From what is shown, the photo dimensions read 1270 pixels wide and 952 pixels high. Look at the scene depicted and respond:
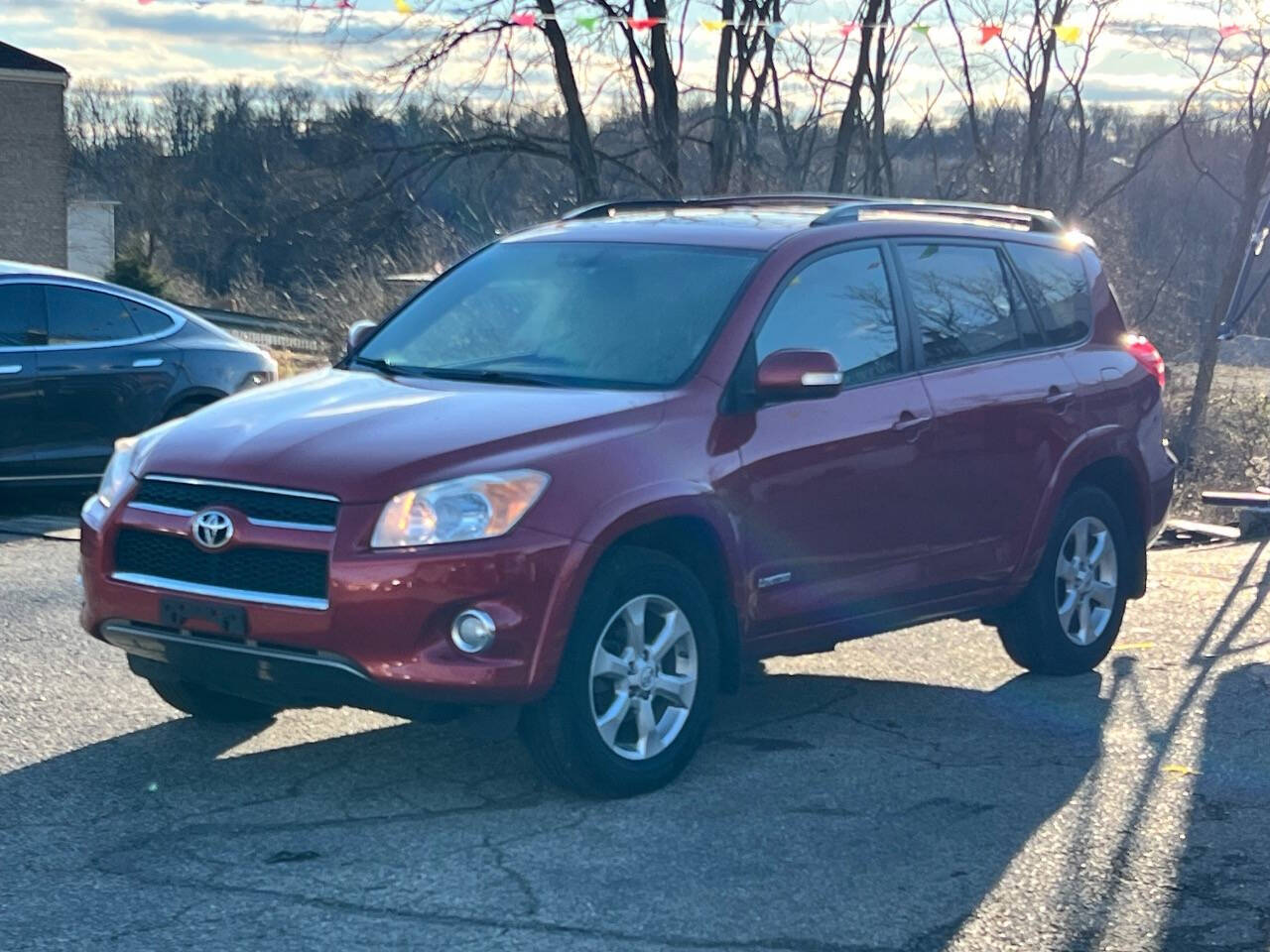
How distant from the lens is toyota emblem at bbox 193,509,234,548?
516cm

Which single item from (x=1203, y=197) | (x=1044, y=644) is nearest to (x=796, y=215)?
(x=1044, y=644)

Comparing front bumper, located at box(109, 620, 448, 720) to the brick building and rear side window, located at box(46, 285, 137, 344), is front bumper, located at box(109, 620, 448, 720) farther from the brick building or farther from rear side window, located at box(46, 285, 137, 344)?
the brick building

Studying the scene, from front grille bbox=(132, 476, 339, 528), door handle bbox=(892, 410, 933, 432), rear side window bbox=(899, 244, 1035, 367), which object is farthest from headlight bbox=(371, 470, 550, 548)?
rear side window bbox=(899, 244, 1035, 367)

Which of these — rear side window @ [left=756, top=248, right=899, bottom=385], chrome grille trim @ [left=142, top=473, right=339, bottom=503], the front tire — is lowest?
the front tire

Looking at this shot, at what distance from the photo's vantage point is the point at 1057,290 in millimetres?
7707

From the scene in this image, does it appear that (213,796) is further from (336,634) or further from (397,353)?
(397,353)

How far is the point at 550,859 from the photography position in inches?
191

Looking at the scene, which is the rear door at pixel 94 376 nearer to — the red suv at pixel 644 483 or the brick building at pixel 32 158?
the red suv at pixel 644 483

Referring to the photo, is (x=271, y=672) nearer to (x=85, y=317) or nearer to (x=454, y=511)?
(x=454, y=511)

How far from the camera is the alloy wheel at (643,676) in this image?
17.7ft

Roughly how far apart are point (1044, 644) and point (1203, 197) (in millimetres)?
54525

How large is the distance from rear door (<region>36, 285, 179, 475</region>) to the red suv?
4.99m

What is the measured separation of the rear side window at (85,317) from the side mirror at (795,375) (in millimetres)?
6830

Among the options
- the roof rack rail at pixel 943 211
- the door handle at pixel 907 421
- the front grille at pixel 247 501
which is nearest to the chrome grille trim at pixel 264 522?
the front grille at pixel 247 501
